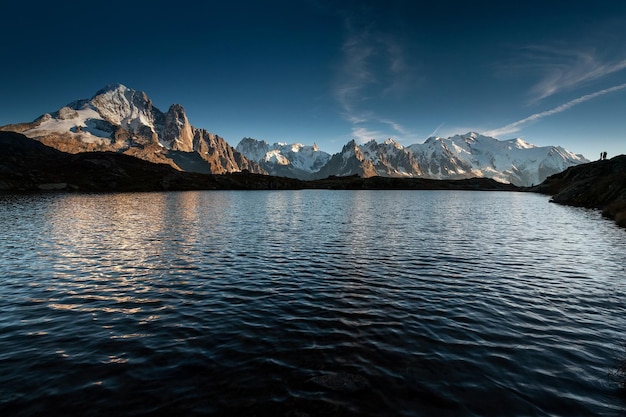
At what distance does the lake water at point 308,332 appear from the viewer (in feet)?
38.4

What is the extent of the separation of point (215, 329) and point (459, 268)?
23602 millimetres

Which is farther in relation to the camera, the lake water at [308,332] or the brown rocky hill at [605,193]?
the brown rocky hill at [605,193]

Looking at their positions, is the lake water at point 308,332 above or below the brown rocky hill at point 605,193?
below

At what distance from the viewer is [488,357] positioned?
583 inches

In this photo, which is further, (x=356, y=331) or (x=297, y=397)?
(x=356, y=331)

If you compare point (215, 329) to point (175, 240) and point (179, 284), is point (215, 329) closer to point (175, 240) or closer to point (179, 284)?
point (179, 284)

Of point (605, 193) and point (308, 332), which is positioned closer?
point (308, 332)

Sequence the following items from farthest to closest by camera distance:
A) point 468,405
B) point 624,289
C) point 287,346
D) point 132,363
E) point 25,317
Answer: point 624,289 < point 25,317 < point 287,346 < point 132,363 < point 468,405

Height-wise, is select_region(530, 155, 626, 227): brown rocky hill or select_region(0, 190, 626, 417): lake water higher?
select_region(530, 155, 626, 227): brown rocky hill

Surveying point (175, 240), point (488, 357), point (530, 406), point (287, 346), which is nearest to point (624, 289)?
point (488, 357)

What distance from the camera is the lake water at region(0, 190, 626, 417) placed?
11.7 m

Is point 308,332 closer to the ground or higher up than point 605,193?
closer to the ground

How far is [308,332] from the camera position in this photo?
17203 mm

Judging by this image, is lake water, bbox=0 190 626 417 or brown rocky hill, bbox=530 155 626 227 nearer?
lake water, bbox=0 190 626 417
